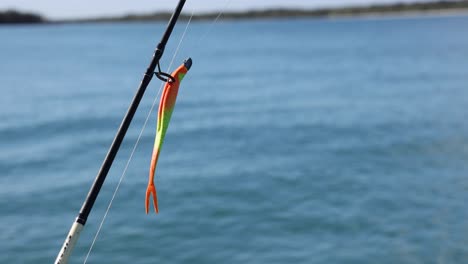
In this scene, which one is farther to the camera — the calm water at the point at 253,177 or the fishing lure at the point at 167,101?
the calm water at the point at 253,177

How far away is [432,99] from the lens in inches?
1121

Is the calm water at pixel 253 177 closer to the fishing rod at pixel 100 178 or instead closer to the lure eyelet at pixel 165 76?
the fishing rod at pixel 100 178

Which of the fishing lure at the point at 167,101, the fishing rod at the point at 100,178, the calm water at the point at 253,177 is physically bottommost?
the fishing rod at the point at 100,178

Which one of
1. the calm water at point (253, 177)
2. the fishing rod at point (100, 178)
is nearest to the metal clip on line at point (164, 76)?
the fishing rod at point (100, 178)

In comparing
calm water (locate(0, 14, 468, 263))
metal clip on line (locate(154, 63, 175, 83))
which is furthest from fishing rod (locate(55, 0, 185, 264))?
calm water (locate(0, 14, 468, 263))

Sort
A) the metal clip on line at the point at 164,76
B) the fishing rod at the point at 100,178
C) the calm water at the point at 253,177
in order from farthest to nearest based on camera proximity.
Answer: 1. the calm water at the point at 253,177
2. the metal clip on line at the point at 164,76
3. the fishing rod at the point at 100,178

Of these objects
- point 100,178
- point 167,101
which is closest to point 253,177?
point 167,101

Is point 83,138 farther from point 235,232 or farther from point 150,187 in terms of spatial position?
point 150,187

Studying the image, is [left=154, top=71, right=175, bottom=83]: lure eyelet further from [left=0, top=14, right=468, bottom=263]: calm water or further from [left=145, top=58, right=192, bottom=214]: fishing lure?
[left=0, top=14, right=468, bottom=263]: calm water

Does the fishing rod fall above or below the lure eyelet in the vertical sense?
below

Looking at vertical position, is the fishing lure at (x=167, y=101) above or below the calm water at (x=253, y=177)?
Result: below

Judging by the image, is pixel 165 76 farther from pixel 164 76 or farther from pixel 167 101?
pixel 167 101

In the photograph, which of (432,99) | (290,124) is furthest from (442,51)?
(290,124)

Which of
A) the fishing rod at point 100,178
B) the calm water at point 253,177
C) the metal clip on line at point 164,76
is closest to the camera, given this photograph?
the fishing rod at point 100,178
